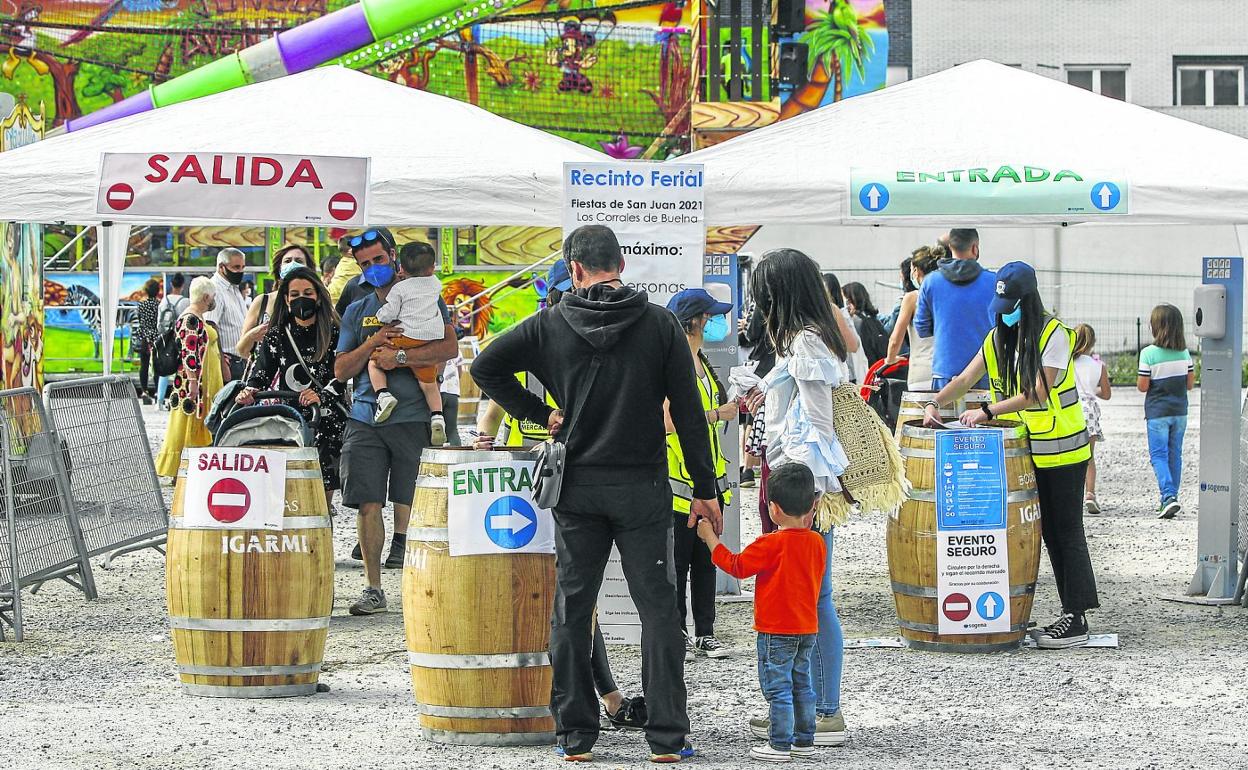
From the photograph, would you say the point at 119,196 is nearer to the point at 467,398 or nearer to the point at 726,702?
the point at 726,702

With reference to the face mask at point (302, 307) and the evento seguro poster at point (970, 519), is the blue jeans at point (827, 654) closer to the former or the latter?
the evento seguro poster at point (970, 519)

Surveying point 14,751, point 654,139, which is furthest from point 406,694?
point 654,139

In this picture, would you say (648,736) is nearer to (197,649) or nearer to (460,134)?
(197,649)

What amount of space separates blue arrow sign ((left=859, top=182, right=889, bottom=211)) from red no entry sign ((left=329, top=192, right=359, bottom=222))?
2.44 metres

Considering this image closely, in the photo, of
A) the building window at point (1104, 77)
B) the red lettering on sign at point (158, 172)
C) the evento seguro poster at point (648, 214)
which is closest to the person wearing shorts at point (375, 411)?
the red lettering on sign at point (158, 172)

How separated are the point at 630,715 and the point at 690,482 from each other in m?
1.30

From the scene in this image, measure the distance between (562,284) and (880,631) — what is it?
2370 mm

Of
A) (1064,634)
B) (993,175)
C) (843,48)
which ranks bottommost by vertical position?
(1064,634)

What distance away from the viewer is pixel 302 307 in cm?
870

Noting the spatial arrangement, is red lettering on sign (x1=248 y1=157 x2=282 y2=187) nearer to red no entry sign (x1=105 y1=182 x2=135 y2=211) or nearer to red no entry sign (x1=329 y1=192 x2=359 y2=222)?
red no entry sign (x1=329 y1=192 x2=359 y2=222)

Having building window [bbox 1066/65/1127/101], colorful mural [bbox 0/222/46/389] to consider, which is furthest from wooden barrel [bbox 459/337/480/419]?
building window [bbox 1066/65/1127/101]

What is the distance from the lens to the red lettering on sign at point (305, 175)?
25.8ft

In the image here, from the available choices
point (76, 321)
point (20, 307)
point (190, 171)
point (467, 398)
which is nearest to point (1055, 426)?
point (190, 171)

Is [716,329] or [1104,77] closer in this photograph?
[716,329]
